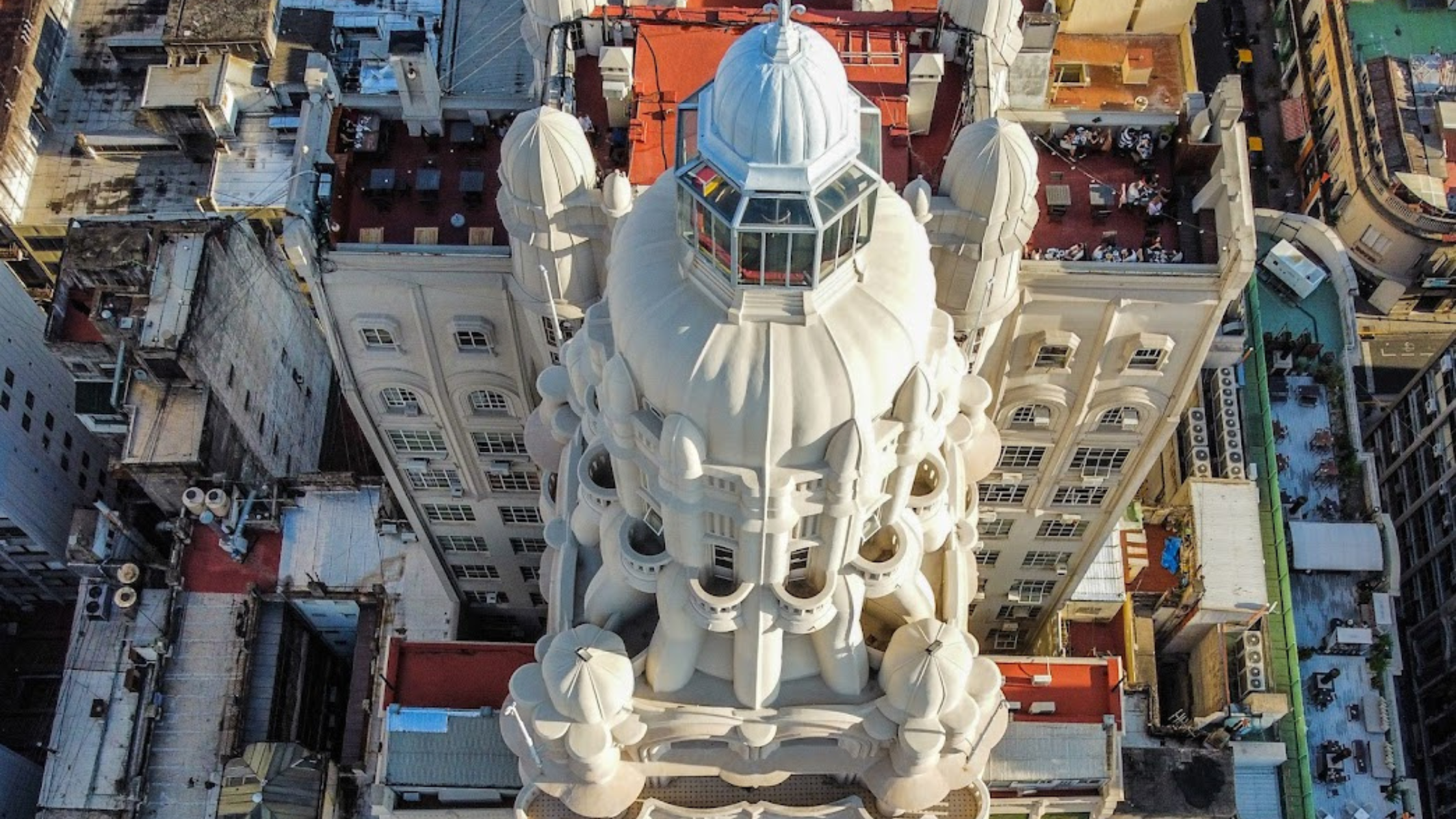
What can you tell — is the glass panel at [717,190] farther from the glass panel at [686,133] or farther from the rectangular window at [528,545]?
the rectangular window at [528,545]

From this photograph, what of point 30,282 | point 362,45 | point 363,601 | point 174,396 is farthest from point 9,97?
point 363,601

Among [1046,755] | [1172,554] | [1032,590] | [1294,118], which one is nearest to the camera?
[1046,755]

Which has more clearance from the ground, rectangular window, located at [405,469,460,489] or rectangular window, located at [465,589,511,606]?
rectangular window, located at [405,469,460,489]

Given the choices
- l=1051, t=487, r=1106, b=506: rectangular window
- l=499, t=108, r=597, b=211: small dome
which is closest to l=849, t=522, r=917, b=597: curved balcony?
l=499, t=108, r=597, b=211: small dome

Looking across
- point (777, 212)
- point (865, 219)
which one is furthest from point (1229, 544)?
point (777, 212)

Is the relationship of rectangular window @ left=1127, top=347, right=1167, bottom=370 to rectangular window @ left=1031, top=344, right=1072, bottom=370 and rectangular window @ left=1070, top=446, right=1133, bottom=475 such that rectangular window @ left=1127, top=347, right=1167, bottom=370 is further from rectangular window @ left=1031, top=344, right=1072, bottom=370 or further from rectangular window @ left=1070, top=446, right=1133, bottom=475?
rectangular window @ left=1070, top=446, right=1133, bottom=475

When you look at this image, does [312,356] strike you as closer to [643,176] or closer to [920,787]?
[643,176]

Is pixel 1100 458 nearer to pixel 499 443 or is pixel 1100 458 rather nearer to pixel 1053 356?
pixel 1053 356
